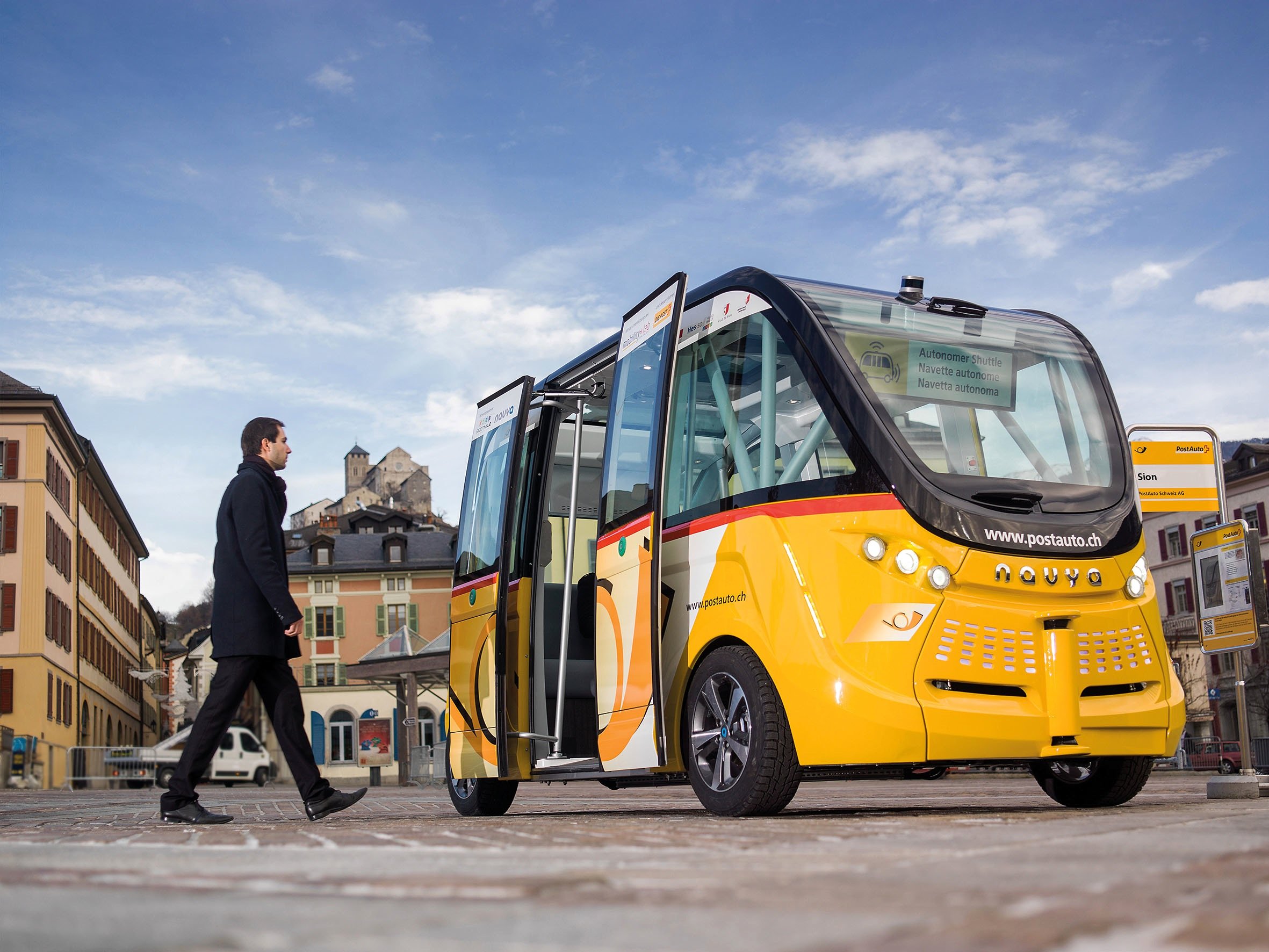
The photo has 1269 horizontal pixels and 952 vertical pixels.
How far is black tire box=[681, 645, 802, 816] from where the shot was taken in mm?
6332

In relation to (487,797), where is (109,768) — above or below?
below

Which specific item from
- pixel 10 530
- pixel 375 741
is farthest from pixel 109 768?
pixel 375 741

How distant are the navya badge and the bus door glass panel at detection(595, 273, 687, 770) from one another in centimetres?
165

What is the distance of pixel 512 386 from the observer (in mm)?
9789

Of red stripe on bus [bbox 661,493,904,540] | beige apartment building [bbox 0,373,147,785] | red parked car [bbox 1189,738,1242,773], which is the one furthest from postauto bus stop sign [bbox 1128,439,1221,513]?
beige apartment building [bbox 0,373,147,785]

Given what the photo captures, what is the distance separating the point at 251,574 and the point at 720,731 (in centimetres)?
247

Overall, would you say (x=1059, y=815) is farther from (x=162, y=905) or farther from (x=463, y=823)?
(x=162, y=905)

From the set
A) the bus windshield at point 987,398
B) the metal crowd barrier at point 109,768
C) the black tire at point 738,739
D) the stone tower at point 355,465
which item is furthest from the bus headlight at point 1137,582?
the stone tower at point 355,465

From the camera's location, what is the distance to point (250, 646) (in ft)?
23.5

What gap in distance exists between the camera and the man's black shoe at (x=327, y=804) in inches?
280

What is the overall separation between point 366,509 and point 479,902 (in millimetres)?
76026

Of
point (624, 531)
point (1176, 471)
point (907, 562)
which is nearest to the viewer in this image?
point (907, 562)

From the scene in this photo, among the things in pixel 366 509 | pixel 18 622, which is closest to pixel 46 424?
pixel 18 622

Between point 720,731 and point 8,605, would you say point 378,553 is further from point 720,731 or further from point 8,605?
point 720,731
